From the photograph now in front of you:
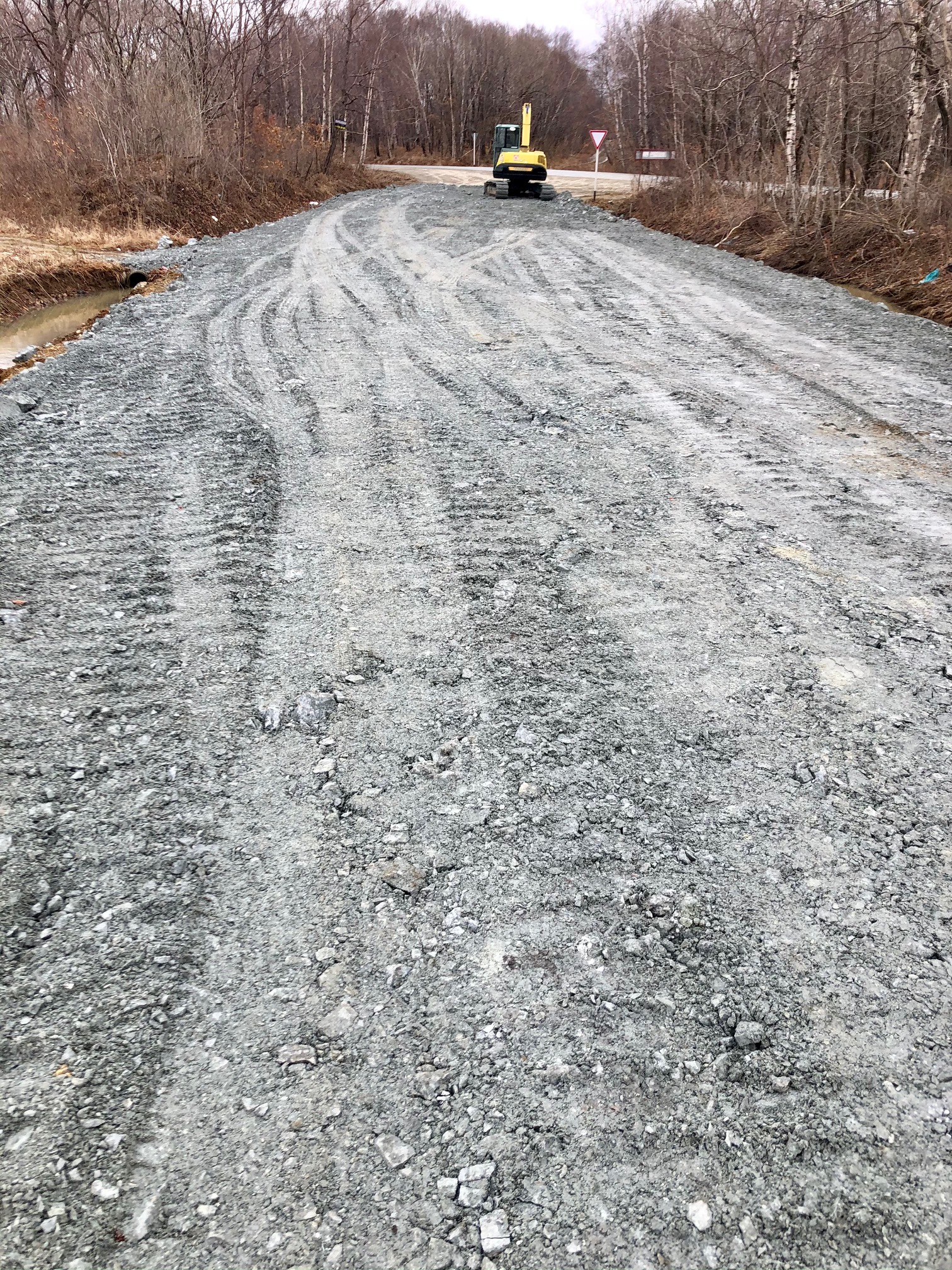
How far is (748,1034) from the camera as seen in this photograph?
6.91 ft

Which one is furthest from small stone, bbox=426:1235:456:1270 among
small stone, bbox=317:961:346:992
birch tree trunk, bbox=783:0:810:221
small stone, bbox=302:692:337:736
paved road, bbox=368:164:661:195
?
paved road, bbox=368:164:661:195

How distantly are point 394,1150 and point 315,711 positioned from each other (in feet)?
5.67

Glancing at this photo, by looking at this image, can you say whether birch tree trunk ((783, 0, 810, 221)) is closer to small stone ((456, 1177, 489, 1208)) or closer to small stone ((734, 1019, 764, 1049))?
small stone ((734, 1019, 764, 1049))

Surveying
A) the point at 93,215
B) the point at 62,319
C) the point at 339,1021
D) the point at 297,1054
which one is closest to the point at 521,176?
the point at 93,215

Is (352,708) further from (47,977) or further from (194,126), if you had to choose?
(194,126)

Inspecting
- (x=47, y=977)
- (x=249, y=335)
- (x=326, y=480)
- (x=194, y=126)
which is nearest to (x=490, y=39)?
(x=194, y=126)

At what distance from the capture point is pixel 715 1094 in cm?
199

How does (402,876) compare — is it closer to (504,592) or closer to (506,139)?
(504,592)

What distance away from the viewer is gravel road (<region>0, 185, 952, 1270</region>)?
1817 millimetres

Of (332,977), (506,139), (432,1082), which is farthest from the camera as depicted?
(506,139)

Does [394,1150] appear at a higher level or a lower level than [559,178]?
lower

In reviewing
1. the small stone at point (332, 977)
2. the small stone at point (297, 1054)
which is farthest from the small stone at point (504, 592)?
the small stone at point (297, 1054)

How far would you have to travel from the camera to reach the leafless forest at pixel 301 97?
42.1 feet

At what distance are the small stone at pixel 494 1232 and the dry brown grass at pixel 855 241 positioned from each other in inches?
377
